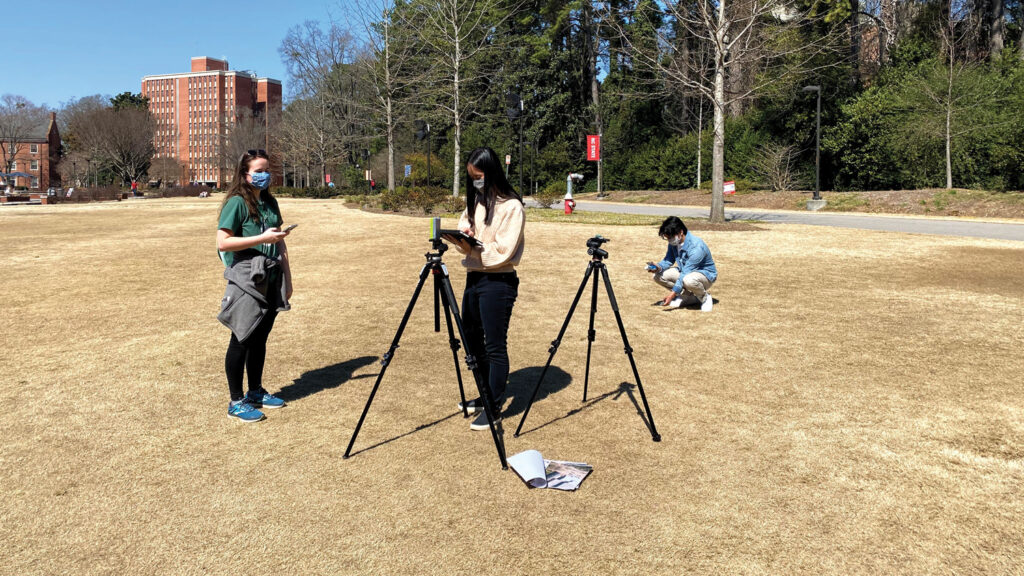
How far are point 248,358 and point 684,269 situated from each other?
5.34m

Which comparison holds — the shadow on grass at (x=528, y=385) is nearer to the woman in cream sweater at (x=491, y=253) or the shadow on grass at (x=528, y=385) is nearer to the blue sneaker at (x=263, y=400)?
the woman in cream sweater at (x=491, y=253)

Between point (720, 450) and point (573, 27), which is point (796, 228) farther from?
point (573, 27)

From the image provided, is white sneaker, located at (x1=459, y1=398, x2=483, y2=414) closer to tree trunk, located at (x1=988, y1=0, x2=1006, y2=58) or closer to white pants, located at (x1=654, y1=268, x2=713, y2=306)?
white pants, located at (x1=654, y1=268, x2=713, y2=306)

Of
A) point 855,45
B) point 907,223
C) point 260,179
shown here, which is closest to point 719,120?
point 907,223

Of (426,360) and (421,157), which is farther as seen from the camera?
(421,157)

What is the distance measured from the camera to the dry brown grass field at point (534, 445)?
3172mm

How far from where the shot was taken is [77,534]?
129 inches

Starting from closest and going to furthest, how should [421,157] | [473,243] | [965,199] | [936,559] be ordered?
[936,559], [473,243], [965,199], [421,157]

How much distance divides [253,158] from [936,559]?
4327 mm

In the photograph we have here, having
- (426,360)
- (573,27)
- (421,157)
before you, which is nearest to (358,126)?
(421,157)

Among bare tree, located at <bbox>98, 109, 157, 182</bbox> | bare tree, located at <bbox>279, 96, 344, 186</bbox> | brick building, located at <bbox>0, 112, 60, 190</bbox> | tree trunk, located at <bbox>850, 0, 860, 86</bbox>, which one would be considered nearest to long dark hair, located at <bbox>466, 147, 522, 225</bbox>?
tree trunk, located at <bbox>850, 0, 860, 86</bbox>

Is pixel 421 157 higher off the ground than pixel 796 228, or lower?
higher

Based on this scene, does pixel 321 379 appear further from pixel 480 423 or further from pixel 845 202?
pixel 845 202

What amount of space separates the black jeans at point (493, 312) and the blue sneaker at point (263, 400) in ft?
5.08
